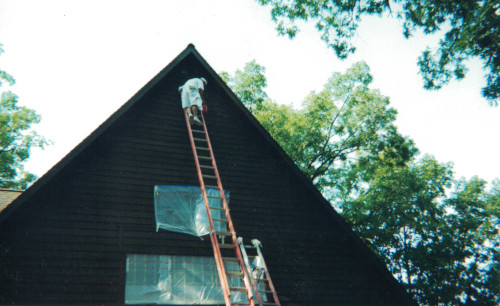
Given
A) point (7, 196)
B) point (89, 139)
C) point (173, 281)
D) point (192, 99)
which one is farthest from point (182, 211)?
point (7, 196)

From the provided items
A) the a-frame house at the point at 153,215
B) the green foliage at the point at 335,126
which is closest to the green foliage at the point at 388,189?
the green foliage at the point at 335,126

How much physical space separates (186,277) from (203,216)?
4.39 feet

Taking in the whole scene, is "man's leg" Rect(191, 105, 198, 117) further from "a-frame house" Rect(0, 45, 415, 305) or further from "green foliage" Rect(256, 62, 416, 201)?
"green foliage" Rect(256, 62, 416, 201)

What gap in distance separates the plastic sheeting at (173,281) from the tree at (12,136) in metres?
20.7

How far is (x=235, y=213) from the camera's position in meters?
8.83

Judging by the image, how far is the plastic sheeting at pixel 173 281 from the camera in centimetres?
735

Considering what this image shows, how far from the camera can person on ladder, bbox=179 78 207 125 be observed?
9.21 metres

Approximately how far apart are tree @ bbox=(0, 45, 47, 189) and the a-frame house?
60.6ft

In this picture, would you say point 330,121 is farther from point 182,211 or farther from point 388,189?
point 182,211

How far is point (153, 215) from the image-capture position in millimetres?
8078

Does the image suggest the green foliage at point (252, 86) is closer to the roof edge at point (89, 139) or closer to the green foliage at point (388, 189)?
the green foliage at point (388, 189)

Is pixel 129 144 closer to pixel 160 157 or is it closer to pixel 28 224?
pixel 160 157

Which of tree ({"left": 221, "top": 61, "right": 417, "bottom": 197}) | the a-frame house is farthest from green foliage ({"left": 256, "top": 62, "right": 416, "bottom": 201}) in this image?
the a-frame house

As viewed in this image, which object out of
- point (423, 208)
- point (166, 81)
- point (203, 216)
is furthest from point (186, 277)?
point (423, 208)
